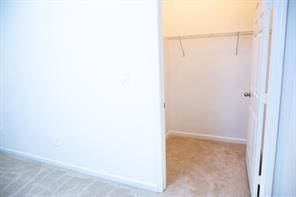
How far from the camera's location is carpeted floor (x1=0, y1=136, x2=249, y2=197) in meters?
2.27

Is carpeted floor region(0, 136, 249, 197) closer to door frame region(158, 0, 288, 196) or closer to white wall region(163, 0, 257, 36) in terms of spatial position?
door frame region(158, 0, 288, 196)

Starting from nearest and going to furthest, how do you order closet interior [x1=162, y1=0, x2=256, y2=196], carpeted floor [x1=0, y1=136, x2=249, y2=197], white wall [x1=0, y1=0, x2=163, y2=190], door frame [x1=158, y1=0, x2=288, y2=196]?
door frame [x1=158, y1=0, x2=288, y2=196]
white wall [x1=0, y1=0, x2=163, y2=190]
carpeted floor [x1=0, y1=136, x2=249, y2=197]
closet interior [x1=162, y1=0, x2=256, y2=196]

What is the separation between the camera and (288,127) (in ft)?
5.49

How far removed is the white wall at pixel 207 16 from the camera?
307 centimetres

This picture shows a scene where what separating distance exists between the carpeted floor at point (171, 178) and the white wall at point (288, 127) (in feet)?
1.66

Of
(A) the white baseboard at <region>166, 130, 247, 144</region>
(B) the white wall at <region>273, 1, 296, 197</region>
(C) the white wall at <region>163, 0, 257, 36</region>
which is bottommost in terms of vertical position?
(A) the white baseboard at <region>166, 130, 247, 144</region>

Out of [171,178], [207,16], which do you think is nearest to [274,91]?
[171,178]

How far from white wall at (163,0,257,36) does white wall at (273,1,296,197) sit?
164 cm

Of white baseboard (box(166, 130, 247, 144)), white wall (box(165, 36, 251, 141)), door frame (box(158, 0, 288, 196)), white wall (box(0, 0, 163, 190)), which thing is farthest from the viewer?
white baseboard (box(166, 130, 247, 144))

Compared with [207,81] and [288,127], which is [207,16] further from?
[288,127]

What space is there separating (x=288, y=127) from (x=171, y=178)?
1.37m

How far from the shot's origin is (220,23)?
3.22 m

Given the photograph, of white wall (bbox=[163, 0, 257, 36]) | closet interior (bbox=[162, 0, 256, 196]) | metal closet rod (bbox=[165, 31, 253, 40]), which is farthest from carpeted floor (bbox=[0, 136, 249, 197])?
white wall (bbox=[163, 0, 257, 36])

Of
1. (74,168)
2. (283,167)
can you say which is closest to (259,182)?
(283,167)
